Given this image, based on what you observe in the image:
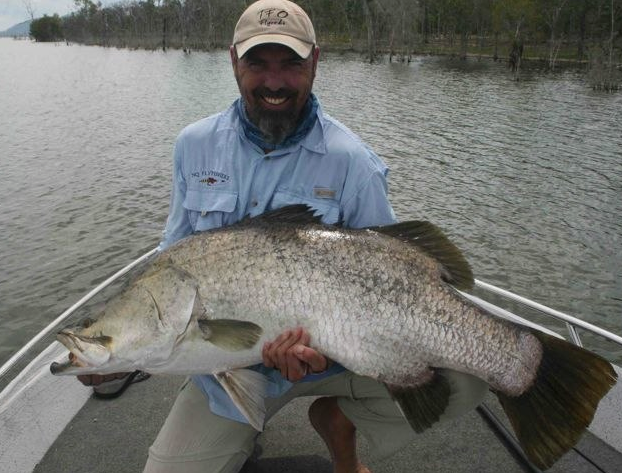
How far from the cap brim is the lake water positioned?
20.4 feet

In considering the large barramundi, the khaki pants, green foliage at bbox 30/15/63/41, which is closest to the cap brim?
the large barramundi

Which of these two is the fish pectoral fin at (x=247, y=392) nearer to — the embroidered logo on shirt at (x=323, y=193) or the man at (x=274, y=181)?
the man at (x=274, y=181)

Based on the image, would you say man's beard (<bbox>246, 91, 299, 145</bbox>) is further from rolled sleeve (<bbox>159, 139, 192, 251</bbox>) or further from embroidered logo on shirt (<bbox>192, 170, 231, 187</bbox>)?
rolled sleeve (<bbox>159, 139, 192, 251</bbox>)

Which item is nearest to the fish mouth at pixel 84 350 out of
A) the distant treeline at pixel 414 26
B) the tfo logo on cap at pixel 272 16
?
the tfo logo on cap at pixel 272 16

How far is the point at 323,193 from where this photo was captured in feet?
9.66

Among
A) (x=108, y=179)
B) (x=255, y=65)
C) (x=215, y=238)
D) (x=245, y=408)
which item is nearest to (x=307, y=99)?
(x=255, y=65)

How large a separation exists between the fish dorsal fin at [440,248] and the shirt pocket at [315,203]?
1.16 ft

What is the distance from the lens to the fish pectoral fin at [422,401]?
2.50m

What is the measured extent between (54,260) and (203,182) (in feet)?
26.1

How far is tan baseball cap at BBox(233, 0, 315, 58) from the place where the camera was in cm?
282

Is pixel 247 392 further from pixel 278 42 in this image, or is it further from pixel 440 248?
pixel 278 42

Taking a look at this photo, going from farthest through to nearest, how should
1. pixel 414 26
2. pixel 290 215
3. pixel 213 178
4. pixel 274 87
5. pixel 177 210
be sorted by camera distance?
pixel 414 26, pixel 177 210, pixel 213 178, pixel 274 87, pixel 290 215

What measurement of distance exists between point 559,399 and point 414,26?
75852mm

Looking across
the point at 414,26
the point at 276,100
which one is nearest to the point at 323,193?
the point at 276,100
